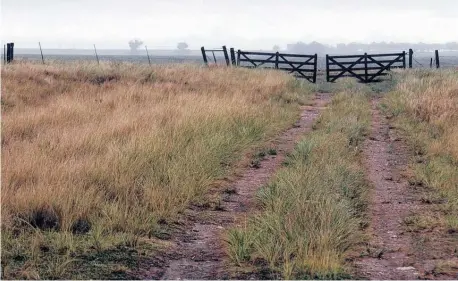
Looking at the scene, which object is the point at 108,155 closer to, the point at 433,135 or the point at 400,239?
the point at 400,239

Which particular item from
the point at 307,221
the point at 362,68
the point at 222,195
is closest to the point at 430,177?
the point at 222,195

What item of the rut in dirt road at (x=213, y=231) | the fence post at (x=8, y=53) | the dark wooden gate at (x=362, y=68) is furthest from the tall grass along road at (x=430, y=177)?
the fence post at (x=8, y=53)

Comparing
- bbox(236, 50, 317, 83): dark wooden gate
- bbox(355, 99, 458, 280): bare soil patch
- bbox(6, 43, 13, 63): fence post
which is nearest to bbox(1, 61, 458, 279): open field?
bbox(355, 99, 458, 280): bare soil patch

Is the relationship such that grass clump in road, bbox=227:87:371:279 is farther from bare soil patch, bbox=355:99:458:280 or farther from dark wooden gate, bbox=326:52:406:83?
dark wooden gate, bbox=326:52:406:83

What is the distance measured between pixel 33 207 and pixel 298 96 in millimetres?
14710

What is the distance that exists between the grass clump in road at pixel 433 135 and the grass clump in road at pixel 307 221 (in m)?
0.91

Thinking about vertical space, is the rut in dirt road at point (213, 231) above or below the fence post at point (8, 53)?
below

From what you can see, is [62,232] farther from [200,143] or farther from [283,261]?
[200,143]

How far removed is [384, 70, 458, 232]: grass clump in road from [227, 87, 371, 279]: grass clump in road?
91cm

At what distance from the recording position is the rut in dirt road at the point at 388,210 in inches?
179

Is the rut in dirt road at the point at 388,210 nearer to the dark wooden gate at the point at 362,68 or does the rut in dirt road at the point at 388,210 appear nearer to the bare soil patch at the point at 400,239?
the bare soil patch at the point at 400,239

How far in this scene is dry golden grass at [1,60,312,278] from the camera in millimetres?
5242

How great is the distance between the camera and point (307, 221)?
521 centimetres

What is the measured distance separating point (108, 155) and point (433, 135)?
6725mm
